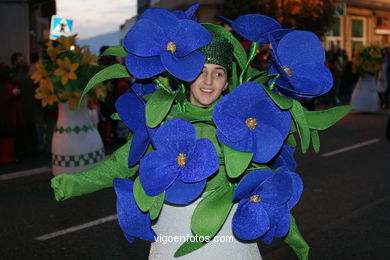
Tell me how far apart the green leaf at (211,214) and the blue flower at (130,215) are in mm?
238

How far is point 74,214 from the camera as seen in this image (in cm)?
614

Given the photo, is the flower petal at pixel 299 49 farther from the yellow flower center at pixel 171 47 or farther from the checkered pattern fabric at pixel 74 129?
the checkered pattern fabric at pixel 74 129

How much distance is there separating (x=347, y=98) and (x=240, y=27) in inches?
747

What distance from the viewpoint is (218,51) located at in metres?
2.65

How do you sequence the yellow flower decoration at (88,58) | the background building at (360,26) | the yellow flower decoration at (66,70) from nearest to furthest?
the yellow flower decoration at (66,70) < the yellow flower decoration at (88,58) < the background building at (360,26)

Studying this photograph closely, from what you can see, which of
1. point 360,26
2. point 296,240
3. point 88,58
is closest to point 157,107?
point 296,240

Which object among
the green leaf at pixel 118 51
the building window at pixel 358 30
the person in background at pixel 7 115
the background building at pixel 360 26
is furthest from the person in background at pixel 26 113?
the building window at pixel 358 30

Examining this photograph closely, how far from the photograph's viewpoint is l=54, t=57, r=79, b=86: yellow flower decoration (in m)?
7.37

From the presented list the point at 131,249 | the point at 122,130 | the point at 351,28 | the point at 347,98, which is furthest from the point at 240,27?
the point at 351,28

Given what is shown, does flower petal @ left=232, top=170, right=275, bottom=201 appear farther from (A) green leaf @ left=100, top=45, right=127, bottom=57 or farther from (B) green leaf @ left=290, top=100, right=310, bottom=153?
(A) green leaf @ left=100, top=45, right=127, bottom=57

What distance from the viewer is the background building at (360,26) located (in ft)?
106

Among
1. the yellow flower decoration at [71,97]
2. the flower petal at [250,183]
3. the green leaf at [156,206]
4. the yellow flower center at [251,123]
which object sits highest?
the yellow flower center at [251,123]

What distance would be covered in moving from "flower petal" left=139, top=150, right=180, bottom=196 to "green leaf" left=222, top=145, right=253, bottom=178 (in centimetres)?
20

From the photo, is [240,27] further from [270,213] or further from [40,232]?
[40,232]
